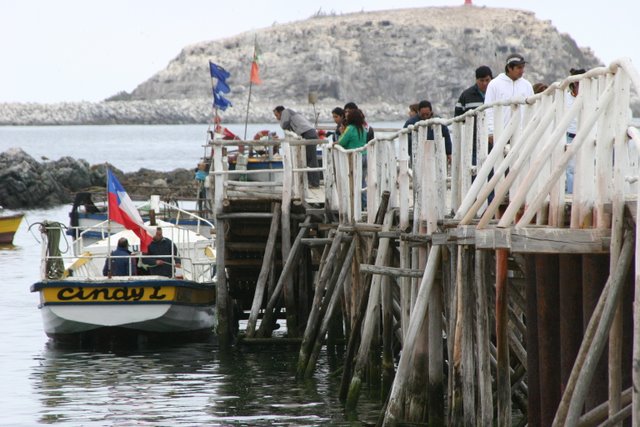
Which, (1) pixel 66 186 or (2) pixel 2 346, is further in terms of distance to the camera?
(1) pixel 66 186

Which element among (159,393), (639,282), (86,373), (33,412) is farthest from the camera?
(86,373)

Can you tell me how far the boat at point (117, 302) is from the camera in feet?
73.0

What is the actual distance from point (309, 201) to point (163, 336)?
3.53 metres

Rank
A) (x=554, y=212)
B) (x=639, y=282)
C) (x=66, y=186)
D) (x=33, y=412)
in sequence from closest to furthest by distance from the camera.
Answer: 1. (x=639, y=282)
2. (x=554, y=212)
3. (x=33, y=412)
4. (x=66, y=186)

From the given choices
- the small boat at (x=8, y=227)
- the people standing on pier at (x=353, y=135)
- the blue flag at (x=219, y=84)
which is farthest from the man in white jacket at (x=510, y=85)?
the small boat at (x=8, y=227)

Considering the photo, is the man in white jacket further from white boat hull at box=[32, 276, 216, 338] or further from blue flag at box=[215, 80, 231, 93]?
blue flag at box=[215, 80, 231, 93]

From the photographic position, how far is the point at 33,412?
17.4 meters

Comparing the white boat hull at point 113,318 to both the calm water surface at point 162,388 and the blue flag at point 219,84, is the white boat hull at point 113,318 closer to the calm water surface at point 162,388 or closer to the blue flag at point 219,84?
the calm water surface at point 162,388

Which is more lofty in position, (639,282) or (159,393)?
(639,282)

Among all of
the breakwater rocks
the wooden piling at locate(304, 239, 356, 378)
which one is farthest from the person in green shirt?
the breakwater rocks

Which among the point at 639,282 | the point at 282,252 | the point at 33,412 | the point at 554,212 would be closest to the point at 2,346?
the point at 282,252

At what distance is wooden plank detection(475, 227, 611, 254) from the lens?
9492 mm

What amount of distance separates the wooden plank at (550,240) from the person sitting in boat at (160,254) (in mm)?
12970

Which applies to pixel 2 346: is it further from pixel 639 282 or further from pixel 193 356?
pixel 639 282
